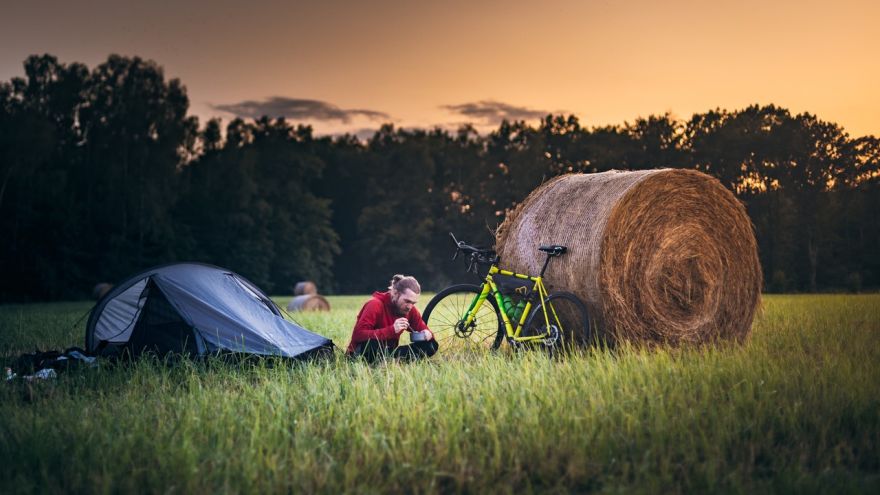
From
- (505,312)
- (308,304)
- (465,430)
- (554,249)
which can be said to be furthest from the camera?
(308,304)

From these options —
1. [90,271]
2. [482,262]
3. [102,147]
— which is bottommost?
[90,271]

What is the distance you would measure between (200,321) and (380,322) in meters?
2.03

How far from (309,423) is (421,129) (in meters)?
51.3

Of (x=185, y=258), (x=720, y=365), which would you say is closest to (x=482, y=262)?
(x=720, y=365)

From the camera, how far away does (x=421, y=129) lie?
5538 cm

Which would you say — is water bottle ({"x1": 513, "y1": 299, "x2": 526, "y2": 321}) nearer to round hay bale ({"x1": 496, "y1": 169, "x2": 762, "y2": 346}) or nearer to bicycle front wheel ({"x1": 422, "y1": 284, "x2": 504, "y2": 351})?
bicycle front wheel ({"x1": 422, "y1": 284, "x2": 504, "y2": 351})

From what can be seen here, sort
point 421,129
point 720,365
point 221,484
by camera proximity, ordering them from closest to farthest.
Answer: point 221,484 → point 720,365 → point 421,129

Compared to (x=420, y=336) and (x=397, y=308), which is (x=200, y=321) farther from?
(x=420, y=336)

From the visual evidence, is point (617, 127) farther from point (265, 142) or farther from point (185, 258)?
point (185, 258)

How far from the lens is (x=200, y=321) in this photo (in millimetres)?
8312

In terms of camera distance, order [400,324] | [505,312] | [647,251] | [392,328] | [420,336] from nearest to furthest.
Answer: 1. [400,324]
2. [420,336]
3. [392,328]
4. [505,312]
5. [647,251]

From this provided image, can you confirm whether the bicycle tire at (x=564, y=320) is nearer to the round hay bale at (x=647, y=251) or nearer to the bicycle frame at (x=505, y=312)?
the bicycle frame at (x=505, y=312)

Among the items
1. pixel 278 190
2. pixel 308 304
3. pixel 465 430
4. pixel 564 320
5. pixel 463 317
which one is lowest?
pixel 308 304

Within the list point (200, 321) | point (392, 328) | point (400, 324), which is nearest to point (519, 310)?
point (392, 328)
